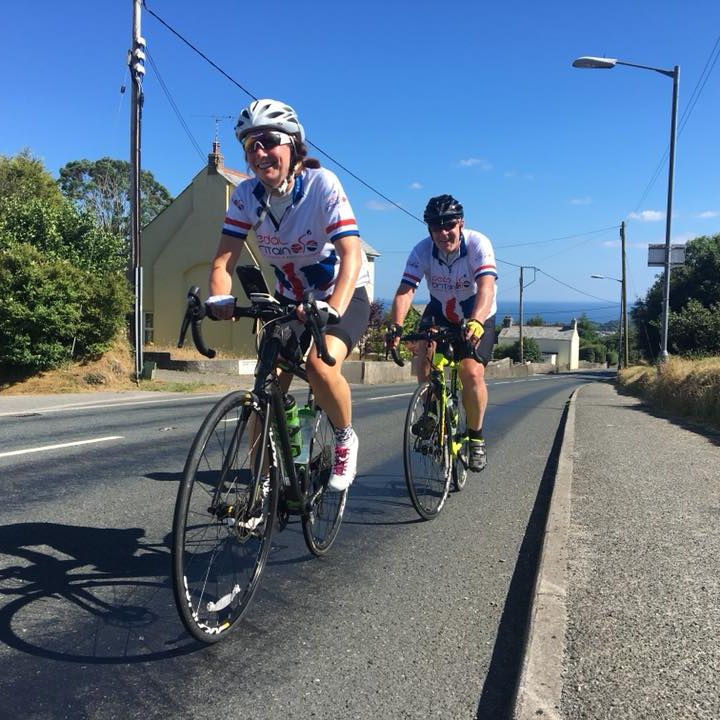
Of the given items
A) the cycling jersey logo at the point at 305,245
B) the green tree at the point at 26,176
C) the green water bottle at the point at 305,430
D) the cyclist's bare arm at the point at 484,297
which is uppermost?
the green tree at the point at 26,176

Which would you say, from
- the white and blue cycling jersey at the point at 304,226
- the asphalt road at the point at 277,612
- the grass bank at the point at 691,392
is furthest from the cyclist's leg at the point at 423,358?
the grass bank at the point at 691,392

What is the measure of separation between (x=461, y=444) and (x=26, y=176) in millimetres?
33937

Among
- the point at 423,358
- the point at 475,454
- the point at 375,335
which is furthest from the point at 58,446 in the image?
the point at 375,335

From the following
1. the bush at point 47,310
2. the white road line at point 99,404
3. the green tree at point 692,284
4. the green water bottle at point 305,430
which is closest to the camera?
the green water bottle at point 305,430

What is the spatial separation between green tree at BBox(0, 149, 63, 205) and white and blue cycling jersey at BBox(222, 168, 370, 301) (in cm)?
3013

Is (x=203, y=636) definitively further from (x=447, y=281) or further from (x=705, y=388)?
(x=705, y=388)

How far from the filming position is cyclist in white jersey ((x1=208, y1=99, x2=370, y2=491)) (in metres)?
3.12

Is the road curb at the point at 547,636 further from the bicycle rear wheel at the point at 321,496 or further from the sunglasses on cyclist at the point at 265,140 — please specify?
the sunglasses on cyclist at the point at 265,140

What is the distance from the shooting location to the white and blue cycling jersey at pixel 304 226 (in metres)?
3.26

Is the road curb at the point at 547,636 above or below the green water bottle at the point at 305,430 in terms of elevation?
below

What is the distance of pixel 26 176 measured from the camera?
3284cm

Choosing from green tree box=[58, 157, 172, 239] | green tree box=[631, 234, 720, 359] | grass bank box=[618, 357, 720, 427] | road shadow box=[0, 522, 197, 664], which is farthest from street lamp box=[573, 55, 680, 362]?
green tree box=[58, 157, 172, 239]

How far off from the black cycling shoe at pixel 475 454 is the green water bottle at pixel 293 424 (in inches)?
94.7

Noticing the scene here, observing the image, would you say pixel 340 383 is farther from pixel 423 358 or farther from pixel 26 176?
pixel 26 176
